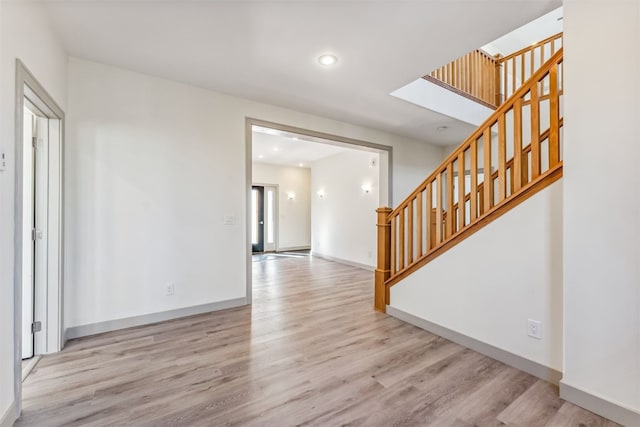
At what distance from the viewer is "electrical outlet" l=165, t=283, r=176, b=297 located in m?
2.98

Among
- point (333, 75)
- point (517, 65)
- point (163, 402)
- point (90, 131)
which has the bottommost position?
point (163, 402)

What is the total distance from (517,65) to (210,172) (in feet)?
17.1

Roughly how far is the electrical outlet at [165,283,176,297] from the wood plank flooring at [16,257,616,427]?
30 centimetres

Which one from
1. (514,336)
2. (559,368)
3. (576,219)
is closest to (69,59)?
(576,219)

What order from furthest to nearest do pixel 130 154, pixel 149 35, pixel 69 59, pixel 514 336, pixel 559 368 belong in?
1. pixel 130 154
2. pixel 69 59
3. pixel 149 35
4. pixel 514 336
5. pixel 559 368

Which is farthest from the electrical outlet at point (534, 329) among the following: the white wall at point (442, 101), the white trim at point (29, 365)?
the white trim at point (29, 365)

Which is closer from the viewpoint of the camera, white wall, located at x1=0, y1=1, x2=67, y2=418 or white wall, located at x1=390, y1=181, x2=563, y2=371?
white wall, located at x1=0, y1=1, x2=67, y2=418

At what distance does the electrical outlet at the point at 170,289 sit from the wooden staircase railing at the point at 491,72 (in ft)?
13.1

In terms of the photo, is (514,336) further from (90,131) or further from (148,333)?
(90,131)

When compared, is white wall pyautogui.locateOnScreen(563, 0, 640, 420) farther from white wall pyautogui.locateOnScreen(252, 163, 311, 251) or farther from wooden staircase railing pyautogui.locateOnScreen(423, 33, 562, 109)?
white wall pyautogui.locateOnScreen(252, 163, 311, 251)

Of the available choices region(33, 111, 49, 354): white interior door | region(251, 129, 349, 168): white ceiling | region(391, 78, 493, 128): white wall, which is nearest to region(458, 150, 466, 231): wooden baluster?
region(391, 78, 493, 128): white wall

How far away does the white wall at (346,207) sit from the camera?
5891 millimetres

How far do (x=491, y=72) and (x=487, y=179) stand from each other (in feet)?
11.0

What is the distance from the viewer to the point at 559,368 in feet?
6.13
